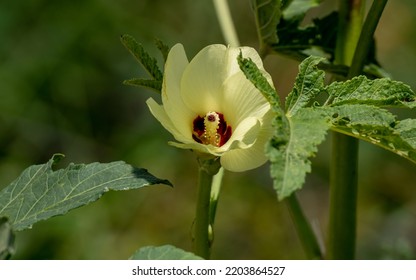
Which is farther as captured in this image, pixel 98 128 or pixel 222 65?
pixel 98 128

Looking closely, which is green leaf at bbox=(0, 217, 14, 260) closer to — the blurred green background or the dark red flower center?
the dark red flower center

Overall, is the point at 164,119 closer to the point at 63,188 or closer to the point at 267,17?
the point at 63,188

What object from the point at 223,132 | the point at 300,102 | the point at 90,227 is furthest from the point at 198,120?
the point at 90,227

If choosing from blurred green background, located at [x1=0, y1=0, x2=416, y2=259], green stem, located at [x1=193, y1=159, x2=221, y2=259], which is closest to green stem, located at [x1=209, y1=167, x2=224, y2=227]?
green stem, located at [x1=193, y1=159, x2=221, y2=259]

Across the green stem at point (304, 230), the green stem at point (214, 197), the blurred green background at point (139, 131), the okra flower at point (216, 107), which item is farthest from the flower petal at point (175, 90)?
the blurred green background at point (139, 131)

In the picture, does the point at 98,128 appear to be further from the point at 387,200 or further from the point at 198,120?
the point at 198,120

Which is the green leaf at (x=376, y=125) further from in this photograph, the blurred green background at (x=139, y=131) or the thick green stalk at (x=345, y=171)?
the blurred green background at (x=139, y=131)

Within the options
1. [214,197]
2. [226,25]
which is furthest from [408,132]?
[226,25]
